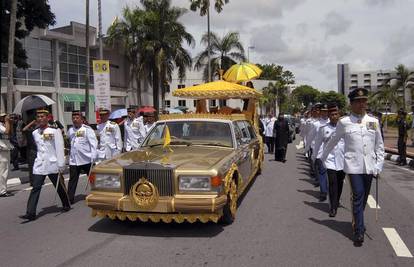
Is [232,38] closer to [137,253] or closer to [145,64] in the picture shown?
[145,64]

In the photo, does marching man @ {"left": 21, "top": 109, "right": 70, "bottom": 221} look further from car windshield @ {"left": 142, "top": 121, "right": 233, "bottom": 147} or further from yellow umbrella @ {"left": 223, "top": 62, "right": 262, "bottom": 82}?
yellow umbrella @ {"left": 223, "top": 62, "right": 262, "bottom": 82}

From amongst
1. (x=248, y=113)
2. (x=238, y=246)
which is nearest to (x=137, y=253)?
(x=238, y=246)

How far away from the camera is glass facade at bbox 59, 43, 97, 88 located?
1289 inches

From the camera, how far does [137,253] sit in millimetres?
5391

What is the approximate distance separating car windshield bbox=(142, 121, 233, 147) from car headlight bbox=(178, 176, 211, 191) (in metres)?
1.78

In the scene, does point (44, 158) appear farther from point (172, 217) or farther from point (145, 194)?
point (172, 217)

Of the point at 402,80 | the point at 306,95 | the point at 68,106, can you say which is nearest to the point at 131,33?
the point at 68,106

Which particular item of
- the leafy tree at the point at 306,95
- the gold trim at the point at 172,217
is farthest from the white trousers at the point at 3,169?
the leafy tree at the point at 306,95

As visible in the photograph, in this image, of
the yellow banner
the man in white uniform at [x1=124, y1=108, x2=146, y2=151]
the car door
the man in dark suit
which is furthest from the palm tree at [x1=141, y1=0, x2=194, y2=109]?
the car door

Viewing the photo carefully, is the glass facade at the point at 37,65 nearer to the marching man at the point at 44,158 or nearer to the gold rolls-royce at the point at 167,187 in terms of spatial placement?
the marching man at the point at 44,158

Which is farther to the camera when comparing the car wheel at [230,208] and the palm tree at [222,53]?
the palm tree at [222,53]

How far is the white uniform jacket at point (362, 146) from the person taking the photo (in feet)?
18.9

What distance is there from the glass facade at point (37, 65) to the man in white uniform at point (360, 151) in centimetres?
2653

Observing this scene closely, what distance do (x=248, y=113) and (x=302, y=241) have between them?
29.7ft
